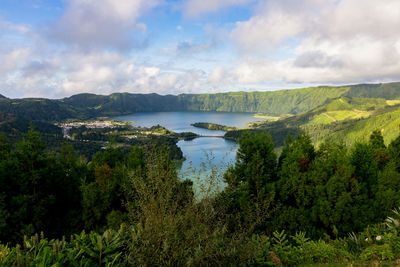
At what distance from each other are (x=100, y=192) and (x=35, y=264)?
9.76 metres

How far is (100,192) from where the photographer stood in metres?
12.8

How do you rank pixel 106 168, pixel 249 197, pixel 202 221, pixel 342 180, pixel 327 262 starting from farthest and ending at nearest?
pixel 106 168, pixel 249 197, pixel 342 180, pixel 327 262, pixel 202 221

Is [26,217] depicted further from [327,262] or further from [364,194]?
[364,194]

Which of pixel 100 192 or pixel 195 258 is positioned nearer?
pixel 195 258

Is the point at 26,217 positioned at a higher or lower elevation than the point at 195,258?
lower

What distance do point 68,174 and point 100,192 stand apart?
13.7ft

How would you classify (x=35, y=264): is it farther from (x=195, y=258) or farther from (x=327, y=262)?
(x=327, y=262)

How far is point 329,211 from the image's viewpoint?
1195 centimetres

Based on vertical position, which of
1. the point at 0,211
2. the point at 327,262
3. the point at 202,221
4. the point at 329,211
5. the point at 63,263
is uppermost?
the point at 202,221

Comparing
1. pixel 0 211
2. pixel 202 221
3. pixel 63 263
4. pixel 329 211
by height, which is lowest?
pixel 329 211

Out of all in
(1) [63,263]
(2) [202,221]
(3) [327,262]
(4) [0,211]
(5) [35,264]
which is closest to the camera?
(5) [35,264]

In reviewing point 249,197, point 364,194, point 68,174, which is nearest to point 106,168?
point 68,174

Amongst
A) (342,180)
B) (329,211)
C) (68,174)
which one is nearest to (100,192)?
(68,174)

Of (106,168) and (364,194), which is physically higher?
(106,168)
